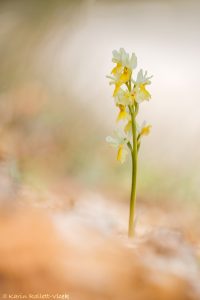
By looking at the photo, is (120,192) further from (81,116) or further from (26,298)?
(26,298)

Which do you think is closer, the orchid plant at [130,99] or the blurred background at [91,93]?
the orchid plant at [130,99]

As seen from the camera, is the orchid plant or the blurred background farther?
the blurred background

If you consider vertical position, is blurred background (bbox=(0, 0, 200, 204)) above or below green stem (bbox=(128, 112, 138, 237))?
above

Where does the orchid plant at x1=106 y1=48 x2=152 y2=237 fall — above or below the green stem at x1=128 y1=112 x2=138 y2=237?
above

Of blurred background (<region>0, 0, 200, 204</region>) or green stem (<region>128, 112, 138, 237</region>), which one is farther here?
blurred background (<region>0, 0, 200, 204</region>)

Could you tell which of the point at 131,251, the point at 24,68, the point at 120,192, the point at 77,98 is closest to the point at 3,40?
the point at 24,68

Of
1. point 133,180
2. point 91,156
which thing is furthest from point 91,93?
point 133,180

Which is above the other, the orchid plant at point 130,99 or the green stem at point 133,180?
the orchid plant at point 130,99

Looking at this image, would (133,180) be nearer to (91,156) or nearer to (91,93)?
(91,156)
